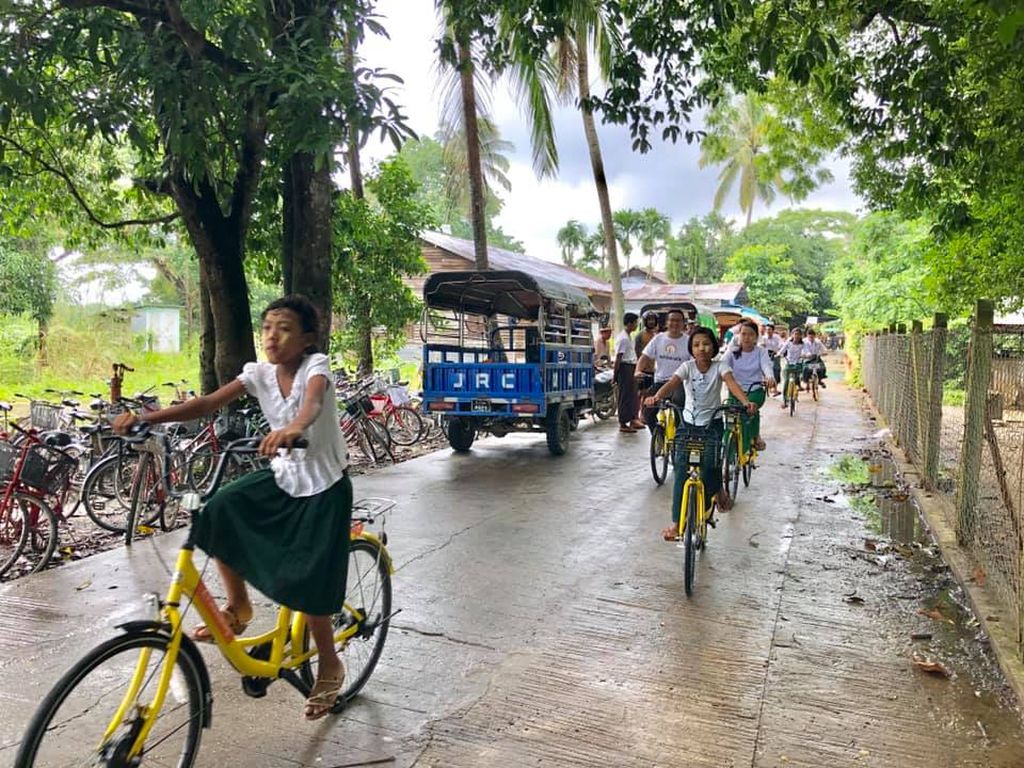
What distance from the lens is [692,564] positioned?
4922 millimetres

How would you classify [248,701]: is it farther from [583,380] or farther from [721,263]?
[721,263]

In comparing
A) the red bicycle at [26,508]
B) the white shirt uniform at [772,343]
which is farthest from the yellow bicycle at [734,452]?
the white shirt uniform at [772,343]

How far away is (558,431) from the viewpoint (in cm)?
1041

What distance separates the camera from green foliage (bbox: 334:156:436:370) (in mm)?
13445

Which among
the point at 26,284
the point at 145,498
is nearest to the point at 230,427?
the point at 145,498

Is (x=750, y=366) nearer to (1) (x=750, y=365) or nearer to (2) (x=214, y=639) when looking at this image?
(1) (x=750, y=365)

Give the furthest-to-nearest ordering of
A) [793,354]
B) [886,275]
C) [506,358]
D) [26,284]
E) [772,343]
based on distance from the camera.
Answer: [886,275], [772,343], [26,284], [793,354], [506,358]

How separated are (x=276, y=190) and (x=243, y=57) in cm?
350

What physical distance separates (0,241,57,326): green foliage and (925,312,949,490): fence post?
20.5 metres

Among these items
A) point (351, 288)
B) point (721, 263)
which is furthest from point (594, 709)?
point (721, 263)

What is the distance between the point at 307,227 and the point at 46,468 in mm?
3827

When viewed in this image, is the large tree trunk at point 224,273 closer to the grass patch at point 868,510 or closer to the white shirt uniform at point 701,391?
the white shirt uniform at point 701,391

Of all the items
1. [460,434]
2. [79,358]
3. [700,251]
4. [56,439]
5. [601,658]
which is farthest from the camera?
[700,251]

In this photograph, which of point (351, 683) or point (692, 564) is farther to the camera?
point (692, 564)
